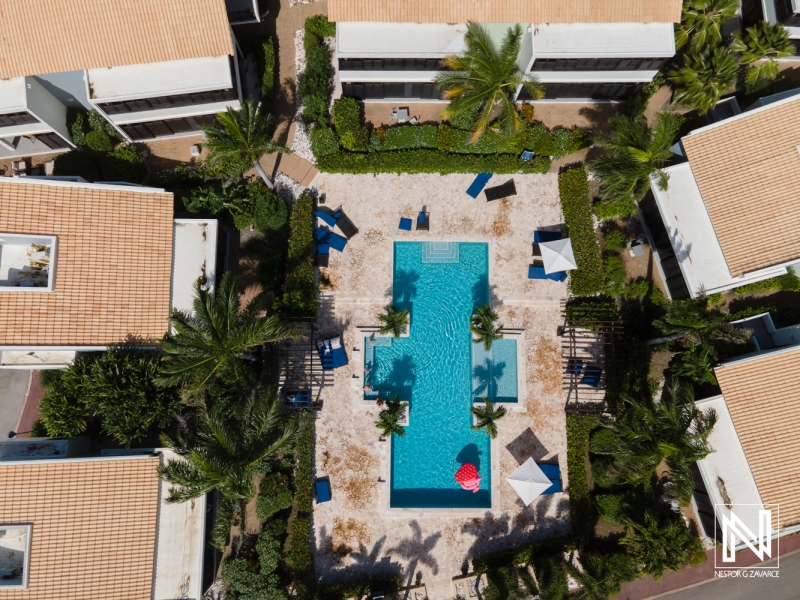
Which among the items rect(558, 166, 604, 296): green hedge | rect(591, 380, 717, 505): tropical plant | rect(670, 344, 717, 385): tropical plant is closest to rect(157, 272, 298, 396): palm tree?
rect(558, 166, 604, 296): green hedge

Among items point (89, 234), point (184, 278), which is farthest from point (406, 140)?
point (89, 234)

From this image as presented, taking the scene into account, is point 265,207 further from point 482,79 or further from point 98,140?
point 482,79

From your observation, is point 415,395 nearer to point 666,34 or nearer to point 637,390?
point 637,390

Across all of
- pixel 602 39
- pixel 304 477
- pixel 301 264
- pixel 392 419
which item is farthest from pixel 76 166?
pixel 602 39

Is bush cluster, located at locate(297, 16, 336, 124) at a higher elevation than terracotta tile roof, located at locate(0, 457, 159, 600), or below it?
higher

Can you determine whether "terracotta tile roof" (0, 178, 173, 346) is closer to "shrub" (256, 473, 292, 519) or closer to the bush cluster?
"shrub" (256, 473, 292, 519)

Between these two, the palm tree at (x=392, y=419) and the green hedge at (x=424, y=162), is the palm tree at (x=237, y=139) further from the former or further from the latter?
the palm tree at (x=392, y=419)
